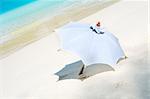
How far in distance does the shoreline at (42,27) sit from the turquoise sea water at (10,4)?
10.5ft

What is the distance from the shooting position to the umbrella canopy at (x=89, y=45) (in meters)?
8.38

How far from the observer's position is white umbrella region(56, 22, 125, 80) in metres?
8.37

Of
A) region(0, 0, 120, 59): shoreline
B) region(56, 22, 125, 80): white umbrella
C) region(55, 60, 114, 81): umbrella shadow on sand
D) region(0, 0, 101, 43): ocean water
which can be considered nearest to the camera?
region(56, 22, 125, 80): white umbrella

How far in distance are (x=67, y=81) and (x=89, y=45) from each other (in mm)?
1006

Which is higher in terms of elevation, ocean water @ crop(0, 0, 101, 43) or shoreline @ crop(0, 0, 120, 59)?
ocean water @ crop(0, 0, 101, 43)

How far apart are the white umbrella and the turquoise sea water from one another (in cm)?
916

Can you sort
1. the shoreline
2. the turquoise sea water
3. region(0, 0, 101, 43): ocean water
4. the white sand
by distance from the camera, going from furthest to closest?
the turquoise sea water → region(0, 0, 101, 43): ocean water → the shoreline → the white sand

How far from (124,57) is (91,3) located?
6.95 meters

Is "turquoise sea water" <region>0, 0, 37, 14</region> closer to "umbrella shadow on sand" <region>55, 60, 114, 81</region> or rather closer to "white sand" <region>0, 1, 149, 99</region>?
"white sand" <region>0, 1, 149, 99</region>

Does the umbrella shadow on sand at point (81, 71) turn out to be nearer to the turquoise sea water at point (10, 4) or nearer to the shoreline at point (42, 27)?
the shoreline at point (42, 27)

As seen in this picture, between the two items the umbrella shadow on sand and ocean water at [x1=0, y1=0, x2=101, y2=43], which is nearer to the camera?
the umbrella shadow on sand

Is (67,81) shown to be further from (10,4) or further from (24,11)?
(10,4)

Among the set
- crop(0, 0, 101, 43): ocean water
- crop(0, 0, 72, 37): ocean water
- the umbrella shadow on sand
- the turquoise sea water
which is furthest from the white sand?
the turquoise sea water

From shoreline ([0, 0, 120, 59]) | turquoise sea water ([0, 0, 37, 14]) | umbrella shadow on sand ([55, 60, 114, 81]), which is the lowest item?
umbrella shadow on sand ([55, 60, 114, 81])
